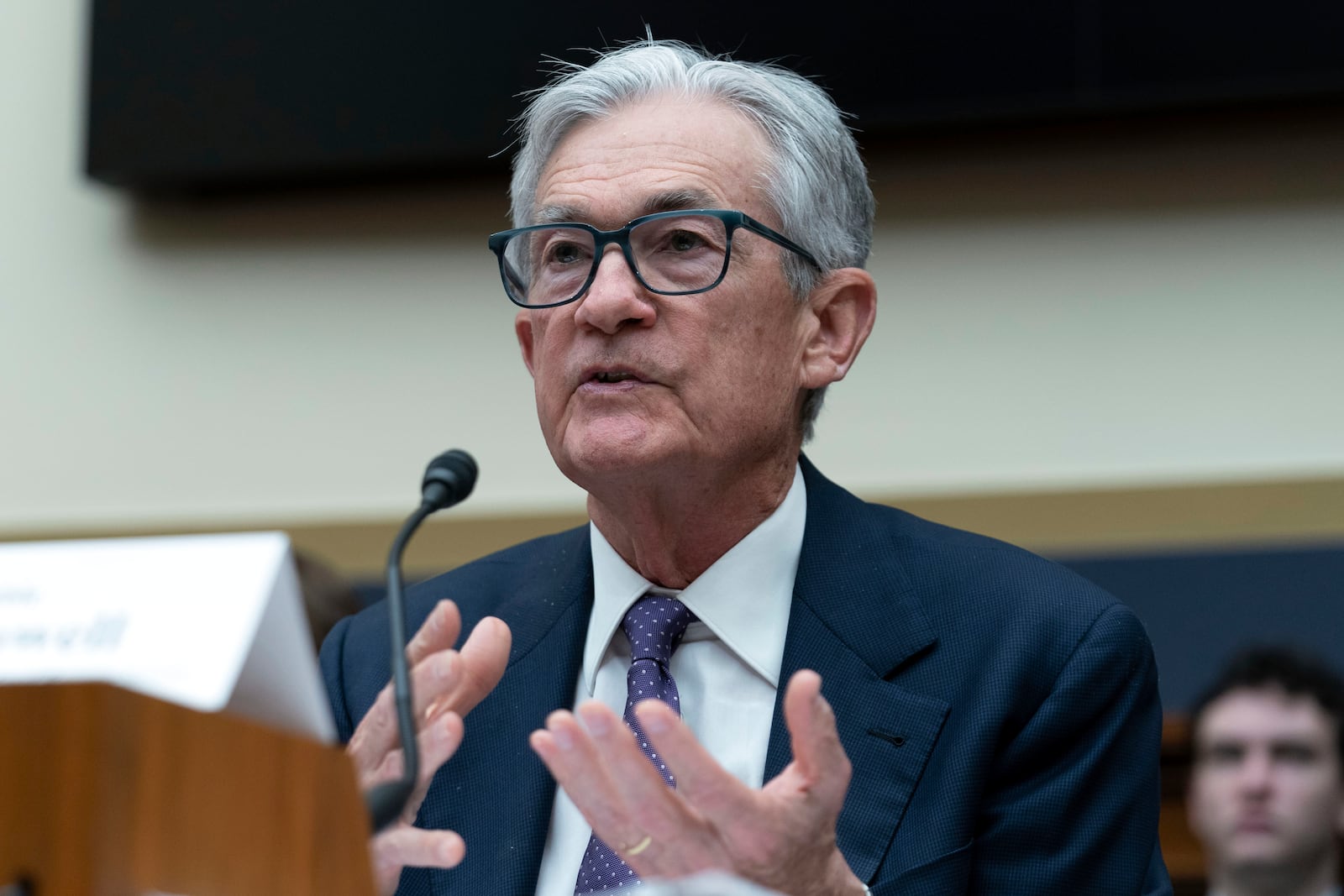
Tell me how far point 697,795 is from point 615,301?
2.25ft

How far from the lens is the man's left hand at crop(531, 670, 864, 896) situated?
1119mm

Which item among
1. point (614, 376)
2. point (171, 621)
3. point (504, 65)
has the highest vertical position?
point (504, 65)

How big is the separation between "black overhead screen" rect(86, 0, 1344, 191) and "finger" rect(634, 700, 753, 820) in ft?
6.21

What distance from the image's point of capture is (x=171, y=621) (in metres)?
0.97

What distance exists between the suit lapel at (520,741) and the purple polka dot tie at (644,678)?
7 cm

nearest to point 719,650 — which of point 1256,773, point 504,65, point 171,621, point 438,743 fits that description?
point 438,743

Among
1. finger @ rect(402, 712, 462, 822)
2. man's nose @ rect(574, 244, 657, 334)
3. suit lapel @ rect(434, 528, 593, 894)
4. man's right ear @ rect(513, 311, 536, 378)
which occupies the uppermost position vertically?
man's nose @ rect(574, 244, 657, 334)

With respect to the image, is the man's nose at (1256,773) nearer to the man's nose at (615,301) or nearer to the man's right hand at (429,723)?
the man's nose at (615,301)

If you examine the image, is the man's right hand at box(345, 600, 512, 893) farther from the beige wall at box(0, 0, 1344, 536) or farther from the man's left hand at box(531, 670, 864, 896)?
the beige wall at box(0, 0, 1344, 536)

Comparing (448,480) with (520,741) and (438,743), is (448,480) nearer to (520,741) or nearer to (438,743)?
(438,743)

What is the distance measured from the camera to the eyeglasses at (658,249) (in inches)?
67.8

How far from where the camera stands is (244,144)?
11.6ft

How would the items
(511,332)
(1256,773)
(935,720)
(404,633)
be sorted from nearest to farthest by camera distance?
(404,633) → (935,720) → (1256,773) → (511,332)

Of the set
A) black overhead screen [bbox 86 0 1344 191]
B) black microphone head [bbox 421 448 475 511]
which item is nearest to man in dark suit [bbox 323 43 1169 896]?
black microphone head [bbox 421 448 475 511]
